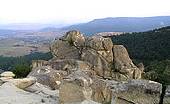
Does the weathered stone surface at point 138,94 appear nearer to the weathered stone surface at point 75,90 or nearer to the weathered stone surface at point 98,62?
the weathered stone surface at point 75,90

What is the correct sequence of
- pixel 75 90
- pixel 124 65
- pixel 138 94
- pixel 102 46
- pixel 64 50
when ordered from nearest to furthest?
pixel 138 94 → pixel 75 90 → pixel 124 65 → pixel 102 46 → pixel 64 50

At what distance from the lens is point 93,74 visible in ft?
85.4

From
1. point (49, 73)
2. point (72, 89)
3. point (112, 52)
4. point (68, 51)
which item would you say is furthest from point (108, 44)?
point (72, 89)

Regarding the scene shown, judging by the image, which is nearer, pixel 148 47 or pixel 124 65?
pixel 124 65

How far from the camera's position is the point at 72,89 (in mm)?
16016

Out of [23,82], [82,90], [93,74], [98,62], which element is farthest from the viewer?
[98,62]

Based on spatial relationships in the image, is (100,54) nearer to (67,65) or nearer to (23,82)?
(67,65)

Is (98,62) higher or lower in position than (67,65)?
lower

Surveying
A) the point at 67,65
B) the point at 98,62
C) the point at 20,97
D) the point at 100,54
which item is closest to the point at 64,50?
the point at 100,54

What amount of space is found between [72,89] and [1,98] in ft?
12.2

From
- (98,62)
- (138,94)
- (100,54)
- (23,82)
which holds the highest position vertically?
(138,94)

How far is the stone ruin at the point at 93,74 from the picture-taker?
1523 cm

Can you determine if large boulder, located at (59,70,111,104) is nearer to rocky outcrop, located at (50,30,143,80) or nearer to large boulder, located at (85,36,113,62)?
rocky outcrop, located at (50,30,143,80)

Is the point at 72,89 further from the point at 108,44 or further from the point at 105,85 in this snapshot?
the point at 108,44
